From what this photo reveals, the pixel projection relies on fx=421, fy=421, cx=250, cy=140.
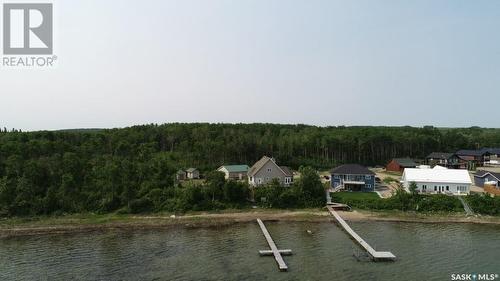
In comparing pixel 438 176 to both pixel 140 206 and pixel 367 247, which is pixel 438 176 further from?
pixel 140 206

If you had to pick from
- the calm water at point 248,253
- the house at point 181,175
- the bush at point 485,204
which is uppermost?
the house at point 181,175

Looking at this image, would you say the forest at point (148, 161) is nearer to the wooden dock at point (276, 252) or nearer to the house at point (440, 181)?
the wooden dock at point (276, 252)

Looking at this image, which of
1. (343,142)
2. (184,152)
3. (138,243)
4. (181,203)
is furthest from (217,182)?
(343,142)

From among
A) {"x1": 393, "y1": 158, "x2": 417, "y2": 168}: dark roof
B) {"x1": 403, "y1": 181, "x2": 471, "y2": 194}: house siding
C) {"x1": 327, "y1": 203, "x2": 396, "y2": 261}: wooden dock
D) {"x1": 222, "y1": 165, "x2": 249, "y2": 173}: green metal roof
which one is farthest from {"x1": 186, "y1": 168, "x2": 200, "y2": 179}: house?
{"x1": 393, "y1": 158, "x2": 417, "y2": 168}: dark roof

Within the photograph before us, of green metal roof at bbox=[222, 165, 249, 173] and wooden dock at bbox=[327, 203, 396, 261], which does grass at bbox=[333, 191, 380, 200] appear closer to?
wooden dock at bbox=[327, 203, 396, 261]

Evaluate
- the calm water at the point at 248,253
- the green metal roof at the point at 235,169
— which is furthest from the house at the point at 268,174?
the calm water at the point at 248,253

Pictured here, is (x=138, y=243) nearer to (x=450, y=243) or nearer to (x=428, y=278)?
(x=428, y=278)

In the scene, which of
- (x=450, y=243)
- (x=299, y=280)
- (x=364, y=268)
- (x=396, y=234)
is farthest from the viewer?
(x=396, y=234)
